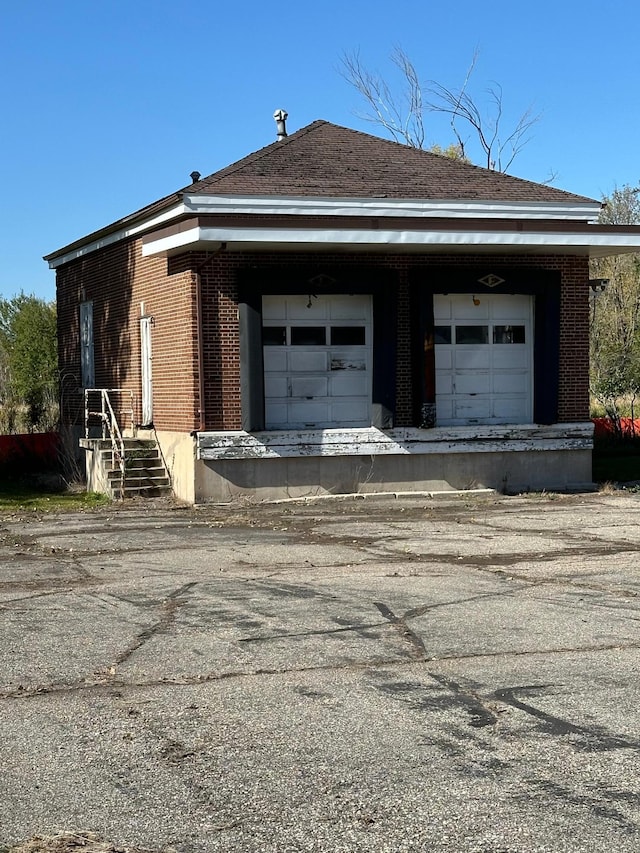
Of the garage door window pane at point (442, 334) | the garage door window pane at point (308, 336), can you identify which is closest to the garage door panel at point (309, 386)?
the garage door window pane at point (308, 336)

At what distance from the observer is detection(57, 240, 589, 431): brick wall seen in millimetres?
19234

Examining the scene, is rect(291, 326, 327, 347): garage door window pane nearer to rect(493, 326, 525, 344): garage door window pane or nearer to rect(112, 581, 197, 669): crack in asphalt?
rect(493, 326, 525, 344): garage door window pane

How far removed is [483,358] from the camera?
20.9 meters

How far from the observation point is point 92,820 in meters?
5.20

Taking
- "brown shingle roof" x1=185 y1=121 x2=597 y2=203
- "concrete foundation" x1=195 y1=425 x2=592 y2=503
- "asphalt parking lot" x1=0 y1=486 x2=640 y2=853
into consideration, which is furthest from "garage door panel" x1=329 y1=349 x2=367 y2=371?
"asphalt parking lot" x1=0 y1=486 x2=640 y2=853

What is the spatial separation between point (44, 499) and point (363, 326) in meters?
6.82

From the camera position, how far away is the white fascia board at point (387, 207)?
62.0 ft

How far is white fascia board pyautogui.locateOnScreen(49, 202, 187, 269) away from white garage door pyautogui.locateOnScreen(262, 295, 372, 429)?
232cm

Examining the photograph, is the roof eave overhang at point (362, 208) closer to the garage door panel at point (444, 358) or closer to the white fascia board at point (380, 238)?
the white fascia board at point (380, 238)

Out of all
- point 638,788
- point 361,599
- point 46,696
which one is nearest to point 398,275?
point 361,599

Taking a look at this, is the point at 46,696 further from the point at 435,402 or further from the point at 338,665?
the point at 435,402

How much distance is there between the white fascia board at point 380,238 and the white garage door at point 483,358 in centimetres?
136

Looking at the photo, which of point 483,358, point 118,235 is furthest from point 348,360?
point 118,235

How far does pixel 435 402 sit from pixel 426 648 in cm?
1224
